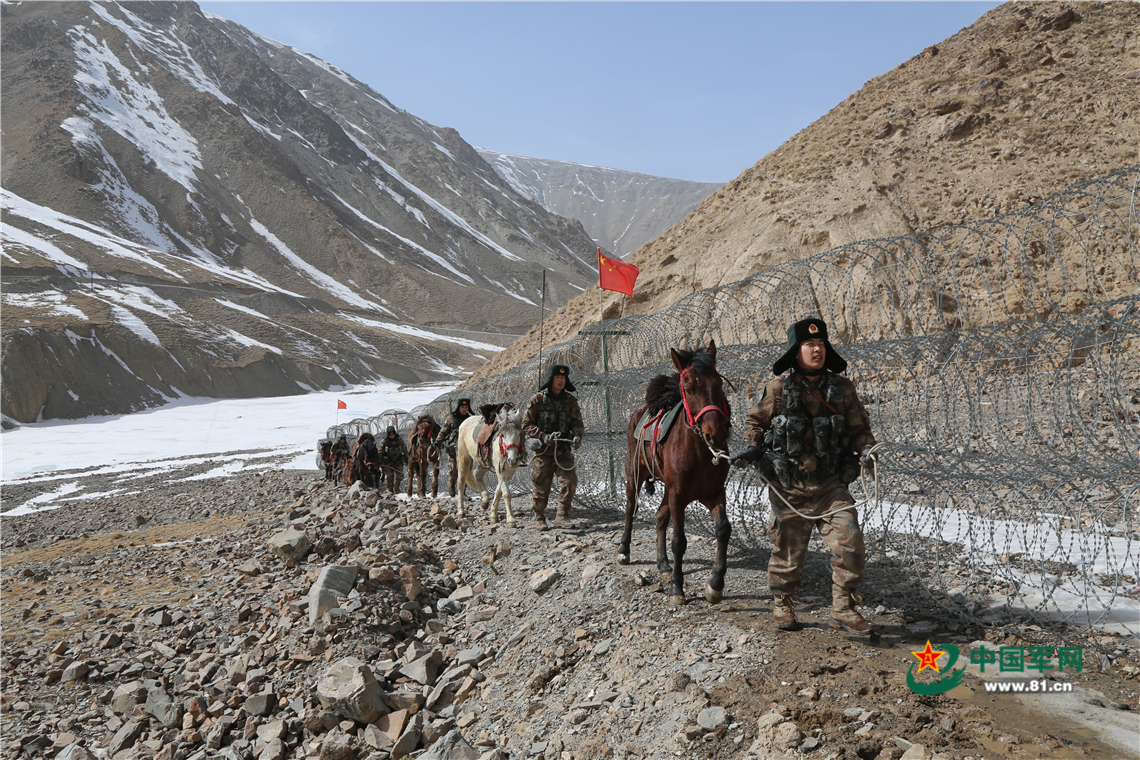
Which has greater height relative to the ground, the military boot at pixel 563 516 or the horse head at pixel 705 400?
the horse head at pixel 705 400

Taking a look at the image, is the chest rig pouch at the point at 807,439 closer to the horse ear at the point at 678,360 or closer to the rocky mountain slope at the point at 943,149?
the horse ear at the point at 678,360

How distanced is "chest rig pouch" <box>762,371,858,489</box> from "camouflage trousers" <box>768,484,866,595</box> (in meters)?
0.14

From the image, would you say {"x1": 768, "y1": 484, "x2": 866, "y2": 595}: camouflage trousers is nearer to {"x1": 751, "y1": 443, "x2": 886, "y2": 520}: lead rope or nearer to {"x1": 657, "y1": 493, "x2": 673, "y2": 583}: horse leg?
{"x1": 751, "y1": 443, "x2": 886, "y2": 520}: lead rope

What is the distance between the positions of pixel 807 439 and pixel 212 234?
12552 centimetres

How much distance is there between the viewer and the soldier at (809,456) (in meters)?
4.05

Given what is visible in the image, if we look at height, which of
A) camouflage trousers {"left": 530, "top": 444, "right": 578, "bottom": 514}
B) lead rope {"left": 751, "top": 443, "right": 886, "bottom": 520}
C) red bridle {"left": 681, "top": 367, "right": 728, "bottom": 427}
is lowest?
camouflage trousers {"left": 530, "top": 444, "right": 578, "bottom": 514}

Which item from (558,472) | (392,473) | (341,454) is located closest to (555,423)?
(558,472)

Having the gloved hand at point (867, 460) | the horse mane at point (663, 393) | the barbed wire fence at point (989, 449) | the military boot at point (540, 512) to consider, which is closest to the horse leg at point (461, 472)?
the barbed wire fence at point (989, 449)

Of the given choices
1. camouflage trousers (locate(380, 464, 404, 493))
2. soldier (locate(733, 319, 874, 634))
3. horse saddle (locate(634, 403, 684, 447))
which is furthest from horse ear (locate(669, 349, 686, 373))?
camouflage trousers (locate(380, 464, 404, 493))

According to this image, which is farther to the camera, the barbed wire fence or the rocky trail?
the barbed wire fence

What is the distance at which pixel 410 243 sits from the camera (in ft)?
446

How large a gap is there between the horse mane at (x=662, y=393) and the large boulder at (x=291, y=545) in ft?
19.2

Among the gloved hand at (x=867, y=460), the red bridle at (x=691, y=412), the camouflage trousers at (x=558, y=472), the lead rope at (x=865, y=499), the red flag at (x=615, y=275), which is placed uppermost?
the red flag at (x=615, y=275)

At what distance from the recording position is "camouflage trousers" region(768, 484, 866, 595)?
3.98 metres
